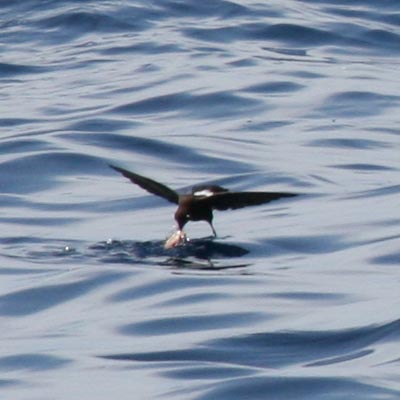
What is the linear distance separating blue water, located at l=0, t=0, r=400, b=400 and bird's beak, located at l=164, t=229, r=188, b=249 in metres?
0.08

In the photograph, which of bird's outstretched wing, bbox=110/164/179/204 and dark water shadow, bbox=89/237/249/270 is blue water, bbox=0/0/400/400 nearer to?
dark water shadow, bbox=89/237/249/270

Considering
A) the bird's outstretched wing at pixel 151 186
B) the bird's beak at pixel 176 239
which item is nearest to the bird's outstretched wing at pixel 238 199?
the bird's outstretched wing at pixel 151 186

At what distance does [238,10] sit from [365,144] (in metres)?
6.16

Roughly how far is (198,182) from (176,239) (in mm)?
2503

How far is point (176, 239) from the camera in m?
8.11

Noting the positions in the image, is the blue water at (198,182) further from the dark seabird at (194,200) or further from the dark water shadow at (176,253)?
the dark seabird at (194,200)

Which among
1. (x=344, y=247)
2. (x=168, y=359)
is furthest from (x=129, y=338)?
(x=344, y=247)

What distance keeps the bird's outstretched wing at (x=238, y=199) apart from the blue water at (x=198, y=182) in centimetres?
30

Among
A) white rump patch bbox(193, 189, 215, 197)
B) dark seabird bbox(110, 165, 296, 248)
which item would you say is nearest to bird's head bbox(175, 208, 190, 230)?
dark seabird bbox(110, 165, 296, 248)

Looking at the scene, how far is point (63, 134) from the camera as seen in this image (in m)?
12.1

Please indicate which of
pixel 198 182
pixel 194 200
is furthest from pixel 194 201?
pixel 198 182

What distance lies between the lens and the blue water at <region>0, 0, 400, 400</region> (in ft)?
→ 19.9

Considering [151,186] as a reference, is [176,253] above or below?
below

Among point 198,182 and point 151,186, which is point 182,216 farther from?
point 198,182
